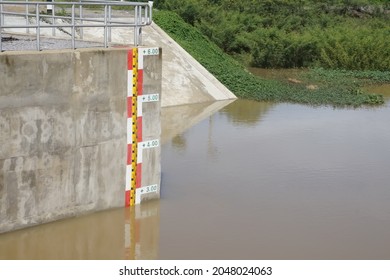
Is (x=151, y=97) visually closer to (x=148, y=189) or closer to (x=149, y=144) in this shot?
(x=149, y=144)

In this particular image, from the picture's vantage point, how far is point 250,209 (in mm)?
10781

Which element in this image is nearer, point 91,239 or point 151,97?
point 91,239

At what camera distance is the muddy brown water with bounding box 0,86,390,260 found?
9.08 m

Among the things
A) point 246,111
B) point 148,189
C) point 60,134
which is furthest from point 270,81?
point 60,134

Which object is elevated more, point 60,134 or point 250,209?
point 60,134

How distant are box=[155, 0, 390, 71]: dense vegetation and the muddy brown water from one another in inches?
543

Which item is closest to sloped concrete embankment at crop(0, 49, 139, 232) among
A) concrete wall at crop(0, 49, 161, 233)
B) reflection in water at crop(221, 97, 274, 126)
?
concrete wall at crop(0, 49, 161, 233)

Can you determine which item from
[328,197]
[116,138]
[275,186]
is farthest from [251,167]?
[116,138]

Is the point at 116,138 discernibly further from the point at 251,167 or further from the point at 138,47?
the point at 251,167

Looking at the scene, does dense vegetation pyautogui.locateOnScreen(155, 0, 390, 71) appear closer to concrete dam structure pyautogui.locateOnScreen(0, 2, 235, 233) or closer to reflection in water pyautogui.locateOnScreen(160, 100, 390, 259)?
reflection in water pyautogui.locateOnScreen(160, 100, 390, 259)

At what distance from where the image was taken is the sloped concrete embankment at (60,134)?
8938 millimetres

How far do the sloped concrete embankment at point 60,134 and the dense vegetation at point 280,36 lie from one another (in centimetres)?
2105

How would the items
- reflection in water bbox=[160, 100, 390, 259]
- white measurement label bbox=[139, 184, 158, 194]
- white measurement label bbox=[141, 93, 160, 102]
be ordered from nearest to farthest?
1. reflection in water bbox=[160, 100, 390, 259]
2. white measurement label bbox=[141, 93, 160, 102]
3. white measurement label bbox=[139, 184, 158, 194]

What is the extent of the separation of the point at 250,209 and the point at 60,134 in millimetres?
3408
